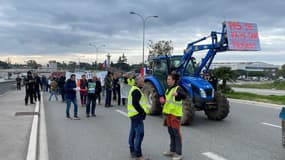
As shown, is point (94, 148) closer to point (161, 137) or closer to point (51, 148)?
point (51, 148)

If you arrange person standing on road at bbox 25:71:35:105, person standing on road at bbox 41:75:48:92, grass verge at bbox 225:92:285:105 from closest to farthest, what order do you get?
person standing on road at bbox 25:71:35:105 < grass verge at bbox 225:92:285:105 < person standing on road at bbox 41:75:48:92

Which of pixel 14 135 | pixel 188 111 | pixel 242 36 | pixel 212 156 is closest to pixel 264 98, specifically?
pixel 242 36

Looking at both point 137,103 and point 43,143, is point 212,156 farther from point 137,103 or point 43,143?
point 43,143

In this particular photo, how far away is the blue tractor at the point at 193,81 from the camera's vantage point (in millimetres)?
8766

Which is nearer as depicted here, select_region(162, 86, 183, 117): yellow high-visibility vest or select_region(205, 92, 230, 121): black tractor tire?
select_region(162, 86, 183, 117): yellow high-visibility vest

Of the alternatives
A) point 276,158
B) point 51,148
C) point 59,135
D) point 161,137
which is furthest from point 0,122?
point 276,158

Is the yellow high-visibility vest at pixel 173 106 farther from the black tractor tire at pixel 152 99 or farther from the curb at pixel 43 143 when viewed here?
the black tractor tire at pixel 152 99

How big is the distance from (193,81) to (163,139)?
283 cm

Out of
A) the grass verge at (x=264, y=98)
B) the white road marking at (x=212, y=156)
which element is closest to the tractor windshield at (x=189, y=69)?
the white road marking at (x=212, y=156)

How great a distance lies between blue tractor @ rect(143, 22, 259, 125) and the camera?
877 cm

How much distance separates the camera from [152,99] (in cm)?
1059

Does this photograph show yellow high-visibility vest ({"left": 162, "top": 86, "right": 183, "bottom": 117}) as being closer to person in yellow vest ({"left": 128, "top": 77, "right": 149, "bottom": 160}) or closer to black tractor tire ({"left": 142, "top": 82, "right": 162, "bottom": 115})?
person in yellow vest ({"left": 128, "top": 77, "right": 149, "bottom": 160})

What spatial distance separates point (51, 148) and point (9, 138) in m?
1.47

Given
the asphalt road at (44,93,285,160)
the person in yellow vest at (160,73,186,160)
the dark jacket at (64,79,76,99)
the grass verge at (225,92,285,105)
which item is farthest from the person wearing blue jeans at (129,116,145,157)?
the grass verge at (225,92,285,105)
